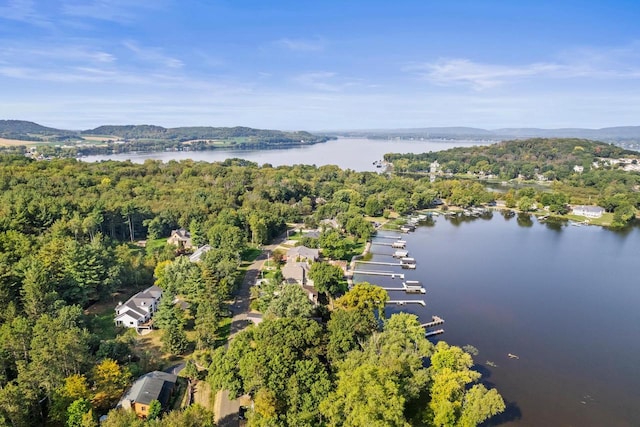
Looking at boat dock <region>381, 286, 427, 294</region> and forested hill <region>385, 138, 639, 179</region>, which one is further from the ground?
forested hill <region>385, 138, 639, 179</region>

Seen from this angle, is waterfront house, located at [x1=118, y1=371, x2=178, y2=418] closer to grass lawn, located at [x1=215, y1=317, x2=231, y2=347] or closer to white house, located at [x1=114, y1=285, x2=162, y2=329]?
grass lawn, located at [x1=215, y1=317, x2=231, y2=347]

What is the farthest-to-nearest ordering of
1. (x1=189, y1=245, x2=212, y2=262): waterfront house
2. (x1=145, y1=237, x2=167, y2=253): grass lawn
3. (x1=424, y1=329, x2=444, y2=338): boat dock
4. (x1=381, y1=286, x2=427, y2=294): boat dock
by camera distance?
1. (x1=145, y1=237, x2=167, y2=253): grass lawn
2. (x1=189, y1=245, x2=212, y2=262): waterfront house
3. (x1=381, y1=286, x2=427, y2=294): boat dock
4. (x1=424, y1=329, x2=444, y2=338): boat dock

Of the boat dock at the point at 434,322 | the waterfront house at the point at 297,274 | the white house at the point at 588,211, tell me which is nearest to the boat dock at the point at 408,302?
the boat dock at the point at 434,322

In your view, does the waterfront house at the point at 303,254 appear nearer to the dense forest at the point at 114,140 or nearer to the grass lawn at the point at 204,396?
the grass lawn at the point at 204,396

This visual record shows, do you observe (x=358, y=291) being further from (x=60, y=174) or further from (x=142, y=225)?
(x=60, y=174)

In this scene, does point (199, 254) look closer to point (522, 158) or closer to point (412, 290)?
point (412, 290)

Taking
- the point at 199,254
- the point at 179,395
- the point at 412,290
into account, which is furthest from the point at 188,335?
the point at 412,290

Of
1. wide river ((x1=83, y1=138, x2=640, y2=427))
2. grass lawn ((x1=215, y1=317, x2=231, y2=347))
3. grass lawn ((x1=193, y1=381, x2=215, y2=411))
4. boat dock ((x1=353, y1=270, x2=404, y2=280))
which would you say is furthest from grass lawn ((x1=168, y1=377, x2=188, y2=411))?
boat dock ((x1=353, y1=270, x2=404, y2=280))
